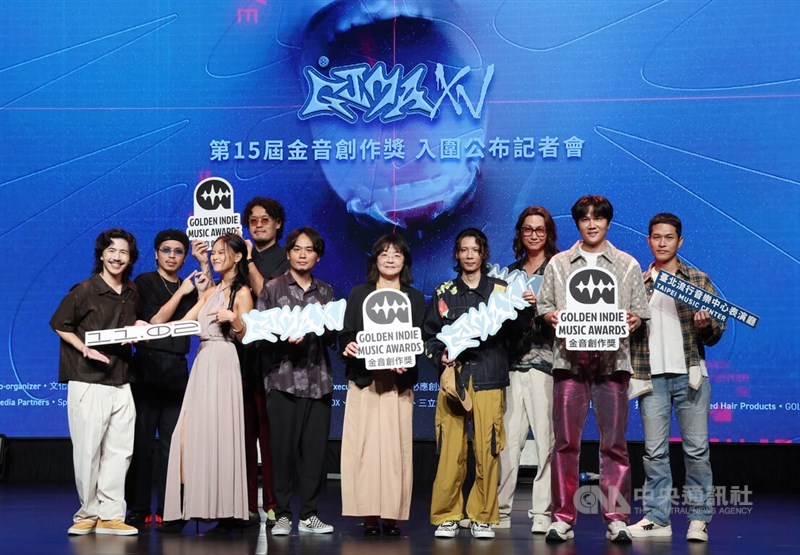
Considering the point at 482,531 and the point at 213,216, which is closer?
the point at 482,531

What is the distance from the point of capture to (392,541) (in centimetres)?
432

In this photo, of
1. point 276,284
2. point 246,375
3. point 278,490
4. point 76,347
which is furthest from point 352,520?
point 76,347

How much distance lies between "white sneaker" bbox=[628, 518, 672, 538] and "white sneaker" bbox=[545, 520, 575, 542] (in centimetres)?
33

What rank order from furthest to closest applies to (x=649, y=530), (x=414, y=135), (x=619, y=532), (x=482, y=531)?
(x=414, y=135) < (x=649, y=530) < (x=482, y=531) < (x=619, y=532)

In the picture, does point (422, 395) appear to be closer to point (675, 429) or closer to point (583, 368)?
point (675, 429)

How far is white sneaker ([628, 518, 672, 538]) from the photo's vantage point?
14.6 ft

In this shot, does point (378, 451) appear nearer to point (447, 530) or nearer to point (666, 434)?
point (447, 530)

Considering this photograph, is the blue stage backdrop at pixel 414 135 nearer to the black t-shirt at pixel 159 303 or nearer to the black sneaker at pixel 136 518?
the black t-shirt at pixel 159 303

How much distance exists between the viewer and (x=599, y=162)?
6.54 meters

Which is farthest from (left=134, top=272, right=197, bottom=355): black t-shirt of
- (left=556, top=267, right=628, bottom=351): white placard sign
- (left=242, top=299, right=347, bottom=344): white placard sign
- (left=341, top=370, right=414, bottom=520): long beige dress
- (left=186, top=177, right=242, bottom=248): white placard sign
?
(left=556, top=267, right=628, bottom=351): white placard sign

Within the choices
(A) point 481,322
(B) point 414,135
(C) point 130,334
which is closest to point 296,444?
(C) point 130,334

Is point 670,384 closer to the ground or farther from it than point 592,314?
closer to the ground

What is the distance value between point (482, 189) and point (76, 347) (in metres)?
3.06

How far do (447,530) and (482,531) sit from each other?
0.16 metres
